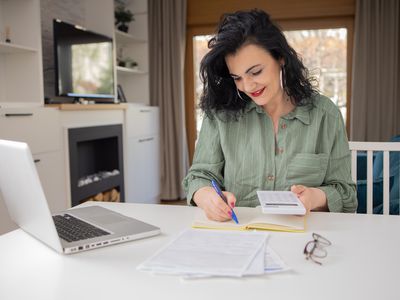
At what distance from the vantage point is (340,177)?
1.36 m

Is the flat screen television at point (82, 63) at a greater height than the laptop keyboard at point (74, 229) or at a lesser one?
greater

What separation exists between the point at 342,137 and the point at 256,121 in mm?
278

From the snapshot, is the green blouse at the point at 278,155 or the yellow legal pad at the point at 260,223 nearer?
the yellow legal pad at the point at 260,223

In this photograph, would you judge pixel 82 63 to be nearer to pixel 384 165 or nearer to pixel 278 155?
pixel 278 155

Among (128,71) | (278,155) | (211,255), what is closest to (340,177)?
(278,155)

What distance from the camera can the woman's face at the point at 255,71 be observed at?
4.34 ft

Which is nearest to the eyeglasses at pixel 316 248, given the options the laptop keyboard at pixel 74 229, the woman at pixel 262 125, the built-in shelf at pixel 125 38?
the woman at pixel 262 125

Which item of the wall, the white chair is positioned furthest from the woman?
the wall

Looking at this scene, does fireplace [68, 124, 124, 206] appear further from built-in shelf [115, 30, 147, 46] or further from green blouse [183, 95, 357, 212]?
green blouse [183, 95, 357, 212]

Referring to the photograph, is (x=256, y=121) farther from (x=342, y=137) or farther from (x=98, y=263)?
(x=98, y=263)

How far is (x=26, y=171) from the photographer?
831 millimetres

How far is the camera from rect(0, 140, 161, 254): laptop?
2.76 ft

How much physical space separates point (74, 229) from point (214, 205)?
35cm

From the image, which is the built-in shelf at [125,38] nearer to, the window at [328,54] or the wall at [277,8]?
the wall at [277,8]
